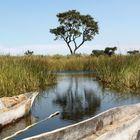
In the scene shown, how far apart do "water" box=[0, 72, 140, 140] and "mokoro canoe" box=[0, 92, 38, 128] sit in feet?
0.65

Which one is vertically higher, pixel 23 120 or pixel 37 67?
pixel 37 67

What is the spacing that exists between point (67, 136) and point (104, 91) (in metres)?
12.1

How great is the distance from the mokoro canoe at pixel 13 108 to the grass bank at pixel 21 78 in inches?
82.0

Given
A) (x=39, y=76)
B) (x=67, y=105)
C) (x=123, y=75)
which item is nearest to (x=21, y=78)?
(x=67, y=105)

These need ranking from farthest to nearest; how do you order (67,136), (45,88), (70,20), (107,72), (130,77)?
(70,20)
(107,72)
(45,88)
(130,77)
(67,136)

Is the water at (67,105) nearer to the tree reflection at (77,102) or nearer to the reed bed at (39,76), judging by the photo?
the tree reflection at (77,102)

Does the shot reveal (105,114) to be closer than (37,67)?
Yes

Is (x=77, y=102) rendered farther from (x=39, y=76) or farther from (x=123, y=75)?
(x=39, y=76)

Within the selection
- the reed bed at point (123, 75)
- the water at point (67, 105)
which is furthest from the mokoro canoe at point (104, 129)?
the reed bed at point (123, 75)

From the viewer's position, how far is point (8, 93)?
15.4m

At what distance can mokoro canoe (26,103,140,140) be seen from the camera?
7.16 metres

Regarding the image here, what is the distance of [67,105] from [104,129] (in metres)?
7.01

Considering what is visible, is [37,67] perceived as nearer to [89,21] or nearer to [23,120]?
[23,120]

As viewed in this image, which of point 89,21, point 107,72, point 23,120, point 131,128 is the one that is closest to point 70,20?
point 89,21
